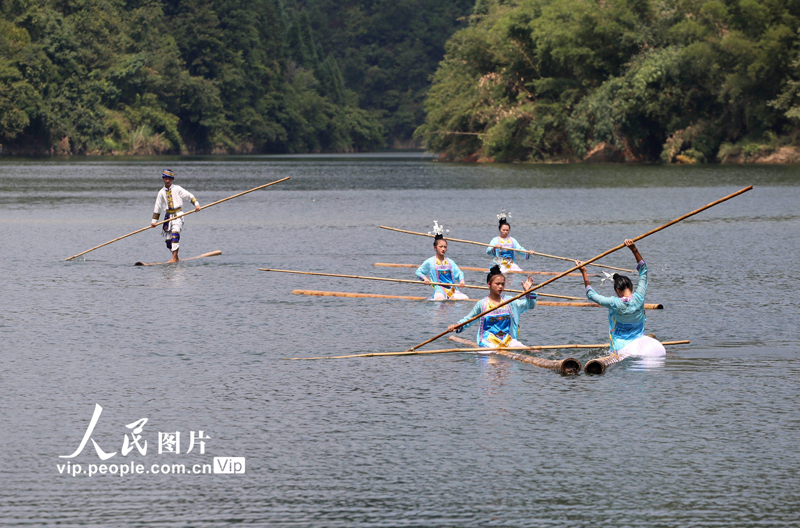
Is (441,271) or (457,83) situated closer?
(441,271)

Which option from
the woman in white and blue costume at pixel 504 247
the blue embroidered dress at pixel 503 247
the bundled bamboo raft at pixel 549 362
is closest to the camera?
the bundled bamboo raft at pixel 549 362

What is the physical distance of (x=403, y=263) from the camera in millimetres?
24734

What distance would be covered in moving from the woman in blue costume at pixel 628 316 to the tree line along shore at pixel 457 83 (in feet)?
198

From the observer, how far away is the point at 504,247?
20531 mm

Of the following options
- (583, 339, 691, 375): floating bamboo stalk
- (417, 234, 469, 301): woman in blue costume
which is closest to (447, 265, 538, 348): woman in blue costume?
(583, 339, 691, 375): floating bamboo stalk

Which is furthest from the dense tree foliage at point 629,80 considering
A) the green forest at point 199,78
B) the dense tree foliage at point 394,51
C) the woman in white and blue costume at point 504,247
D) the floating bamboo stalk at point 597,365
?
the dense tree foliage at point 394,51

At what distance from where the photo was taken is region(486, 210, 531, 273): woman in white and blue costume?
811 inches

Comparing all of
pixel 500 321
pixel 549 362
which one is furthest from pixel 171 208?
pixel 549 362

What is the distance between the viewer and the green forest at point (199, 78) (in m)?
108

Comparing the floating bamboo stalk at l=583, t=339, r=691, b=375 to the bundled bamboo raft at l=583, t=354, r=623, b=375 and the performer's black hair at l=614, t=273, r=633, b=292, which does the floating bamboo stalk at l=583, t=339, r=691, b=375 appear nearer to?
the bundled bamboo raft at l=583, t=354, r=623, b=375

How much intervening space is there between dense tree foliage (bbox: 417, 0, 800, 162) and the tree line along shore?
0.14m

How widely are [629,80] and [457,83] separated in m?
20.8

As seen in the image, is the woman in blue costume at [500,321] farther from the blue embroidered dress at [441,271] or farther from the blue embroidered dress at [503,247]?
the blue embroidered dress at [503,247]

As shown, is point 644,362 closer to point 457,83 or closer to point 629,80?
point 629,80
